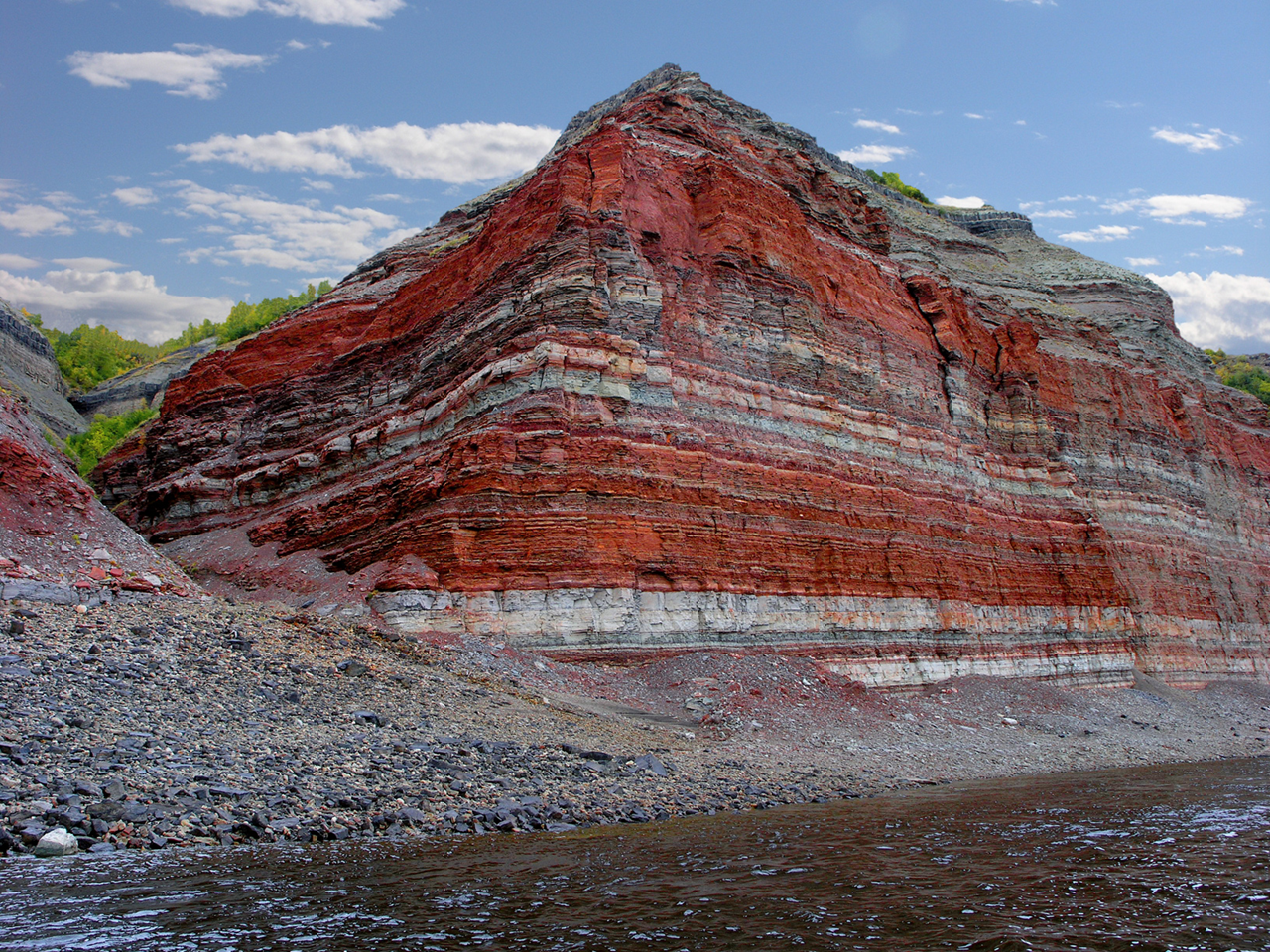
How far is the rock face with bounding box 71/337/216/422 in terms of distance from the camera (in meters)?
71.4

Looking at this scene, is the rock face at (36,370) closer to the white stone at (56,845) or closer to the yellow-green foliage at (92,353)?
the yellow-green foliage at (92,353)

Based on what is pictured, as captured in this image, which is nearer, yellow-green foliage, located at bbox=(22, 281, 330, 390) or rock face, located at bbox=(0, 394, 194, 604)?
rock face, located at bbox=(0, 394, 194, 604)

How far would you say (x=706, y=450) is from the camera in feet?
81.0

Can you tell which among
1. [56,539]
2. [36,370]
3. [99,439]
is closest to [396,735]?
[56,539]

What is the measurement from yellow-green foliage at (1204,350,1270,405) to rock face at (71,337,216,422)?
91.3 m

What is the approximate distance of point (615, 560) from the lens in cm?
2164

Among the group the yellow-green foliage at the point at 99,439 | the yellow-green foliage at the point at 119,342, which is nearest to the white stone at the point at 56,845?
the yellow-green foliage at the point at 99,439

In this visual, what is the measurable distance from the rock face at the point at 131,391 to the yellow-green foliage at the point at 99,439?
270 inches

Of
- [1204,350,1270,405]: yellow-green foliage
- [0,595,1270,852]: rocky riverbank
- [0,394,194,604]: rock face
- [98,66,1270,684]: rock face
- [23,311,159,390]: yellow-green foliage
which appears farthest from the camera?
[23,311,159,390]: yellow-green foliage

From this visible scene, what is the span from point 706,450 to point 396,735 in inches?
542

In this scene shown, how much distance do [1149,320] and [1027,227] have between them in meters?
19.5

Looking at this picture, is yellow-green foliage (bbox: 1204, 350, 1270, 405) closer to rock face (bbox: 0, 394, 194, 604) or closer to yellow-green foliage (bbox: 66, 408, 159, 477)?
rock face (bbox: 0, 394, 194, 604)

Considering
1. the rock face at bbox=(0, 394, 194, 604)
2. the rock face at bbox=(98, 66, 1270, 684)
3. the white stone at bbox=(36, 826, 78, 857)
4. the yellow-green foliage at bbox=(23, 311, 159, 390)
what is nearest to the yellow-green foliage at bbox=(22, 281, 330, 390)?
the yellow-green foliage at bbox=(23, 311, 159, 390)

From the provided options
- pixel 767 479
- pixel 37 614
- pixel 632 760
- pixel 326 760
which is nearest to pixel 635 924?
pixel 326 760
